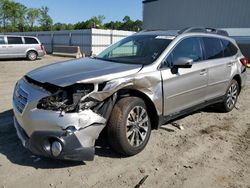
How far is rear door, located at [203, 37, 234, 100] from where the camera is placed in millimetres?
5535

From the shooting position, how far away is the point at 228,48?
6.33 m

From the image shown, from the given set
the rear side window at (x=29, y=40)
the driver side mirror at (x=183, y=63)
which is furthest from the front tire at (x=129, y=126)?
the rear side window at (x=29, y=40)

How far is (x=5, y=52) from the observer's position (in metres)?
18.5

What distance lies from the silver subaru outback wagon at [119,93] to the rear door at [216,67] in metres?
0.02

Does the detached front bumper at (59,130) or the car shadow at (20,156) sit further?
the car shadow at (20,156)

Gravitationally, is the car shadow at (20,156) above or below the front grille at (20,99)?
below

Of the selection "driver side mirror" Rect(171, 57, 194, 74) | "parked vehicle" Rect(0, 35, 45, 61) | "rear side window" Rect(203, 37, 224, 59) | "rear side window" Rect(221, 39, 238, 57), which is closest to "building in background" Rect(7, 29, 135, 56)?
"parked vehicle" Rect(0, 35, 45, 61)

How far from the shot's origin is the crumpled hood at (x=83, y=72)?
143 inches

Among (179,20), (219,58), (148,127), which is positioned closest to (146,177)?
(148,127)

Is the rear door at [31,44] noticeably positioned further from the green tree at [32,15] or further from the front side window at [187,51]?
the green tree at [32,15]

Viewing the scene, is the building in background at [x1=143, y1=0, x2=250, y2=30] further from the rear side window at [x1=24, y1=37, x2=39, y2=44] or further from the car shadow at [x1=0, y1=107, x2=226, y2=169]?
the car shadow at [x1=0, y1=107, x2=226, y2=169]

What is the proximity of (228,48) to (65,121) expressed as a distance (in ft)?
14.3

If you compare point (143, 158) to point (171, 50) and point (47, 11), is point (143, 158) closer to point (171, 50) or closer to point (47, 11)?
point (171, 50)

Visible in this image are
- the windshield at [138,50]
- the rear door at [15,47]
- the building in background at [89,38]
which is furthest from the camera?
the building in background at [89,38]
